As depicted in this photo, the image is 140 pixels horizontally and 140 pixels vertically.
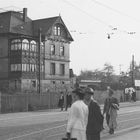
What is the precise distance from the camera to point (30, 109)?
35.8 m

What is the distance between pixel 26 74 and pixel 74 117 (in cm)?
5587

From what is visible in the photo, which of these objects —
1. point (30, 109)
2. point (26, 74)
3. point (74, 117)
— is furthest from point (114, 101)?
point (26, 74)

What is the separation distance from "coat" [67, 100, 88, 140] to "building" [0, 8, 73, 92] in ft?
169

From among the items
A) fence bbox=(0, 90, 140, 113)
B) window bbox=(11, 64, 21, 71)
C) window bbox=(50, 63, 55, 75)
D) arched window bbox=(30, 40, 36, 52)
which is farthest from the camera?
window bbox=(50, 63, 55, 75)

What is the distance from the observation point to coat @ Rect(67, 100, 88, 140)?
728cm

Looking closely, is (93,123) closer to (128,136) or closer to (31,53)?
(128,136)

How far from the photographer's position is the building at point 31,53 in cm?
6278

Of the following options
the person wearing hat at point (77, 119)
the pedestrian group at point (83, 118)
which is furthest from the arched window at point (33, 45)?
the person wearing hat at point (77, 119)

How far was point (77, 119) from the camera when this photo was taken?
7.35 metres

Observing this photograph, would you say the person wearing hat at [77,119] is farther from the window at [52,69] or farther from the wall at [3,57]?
the window at [52,69]

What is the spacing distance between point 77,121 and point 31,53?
57735mm

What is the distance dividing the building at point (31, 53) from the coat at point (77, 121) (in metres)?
51.4

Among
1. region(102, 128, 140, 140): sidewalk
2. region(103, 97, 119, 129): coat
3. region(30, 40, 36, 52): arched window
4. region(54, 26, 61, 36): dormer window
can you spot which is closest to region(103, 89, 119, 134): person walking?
region(103, 97, 119, 129): coat

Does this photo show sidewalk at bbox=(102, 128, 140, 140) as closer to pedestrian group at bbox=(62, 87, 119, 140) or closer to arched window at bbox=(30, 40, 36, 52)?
pedestrian group at bbox=(62, 87, 119, 140)
